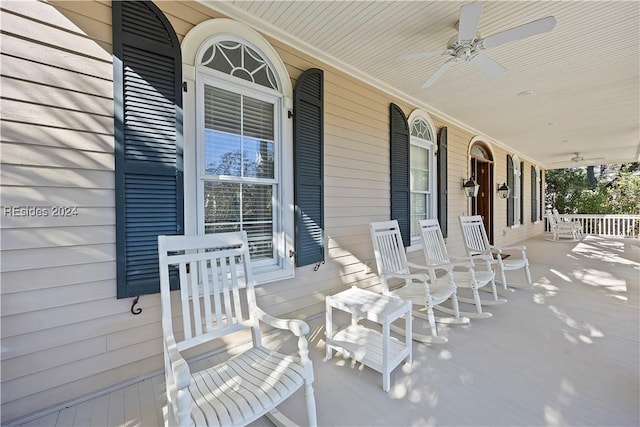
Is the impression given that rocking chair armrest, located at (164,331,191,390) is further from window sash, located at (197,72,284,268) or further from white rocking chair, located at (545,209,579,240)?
white rocking chair, located at (545,209,579,240)

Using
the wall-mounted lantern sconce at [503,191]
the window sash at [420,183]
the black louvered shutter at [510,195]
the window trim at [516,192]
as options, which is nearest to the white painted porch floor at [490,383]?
the window sash at [420,183]

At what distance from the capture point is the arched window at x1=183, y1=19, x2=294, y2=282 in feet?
7.40

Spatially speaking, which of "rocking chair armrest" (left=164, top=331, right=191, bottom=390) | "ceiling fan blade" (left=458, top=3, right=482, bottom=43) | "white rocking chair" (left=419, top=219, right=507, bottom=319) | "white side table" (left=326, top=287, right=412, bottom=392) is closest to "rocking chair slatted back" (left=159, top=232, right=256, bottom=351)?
"rocking chair armrest" (left=164, top=331, right=191, bottom=390)

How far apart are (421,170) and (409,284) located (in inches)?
94.5

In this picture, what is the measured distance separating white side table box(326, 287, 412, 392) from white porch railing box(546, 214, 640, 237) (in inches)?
477

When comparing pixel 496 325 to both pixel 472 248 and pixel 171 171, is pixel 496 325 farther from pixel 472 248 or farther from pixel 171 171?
pixel 171 171

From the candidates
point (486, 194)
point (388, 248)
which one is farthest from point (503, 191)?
point (388, 248)

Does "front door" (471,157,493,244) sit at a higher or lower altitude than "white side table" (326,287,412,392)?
higher

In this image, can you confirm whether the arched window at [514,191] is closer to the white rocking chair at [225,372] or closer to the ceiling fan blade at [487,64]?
the ceiling fan blade at [487,64]

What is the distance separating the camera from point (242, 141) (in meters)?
2.56

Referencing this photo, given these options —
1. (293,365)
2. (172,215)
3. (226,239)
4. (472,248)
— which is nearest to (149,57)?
(172,215)

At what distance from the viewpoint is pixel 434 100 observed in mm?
4465

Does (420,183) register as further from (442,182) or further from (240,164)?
(240,164)

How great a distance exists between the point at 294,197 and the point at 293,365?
5.35ft
